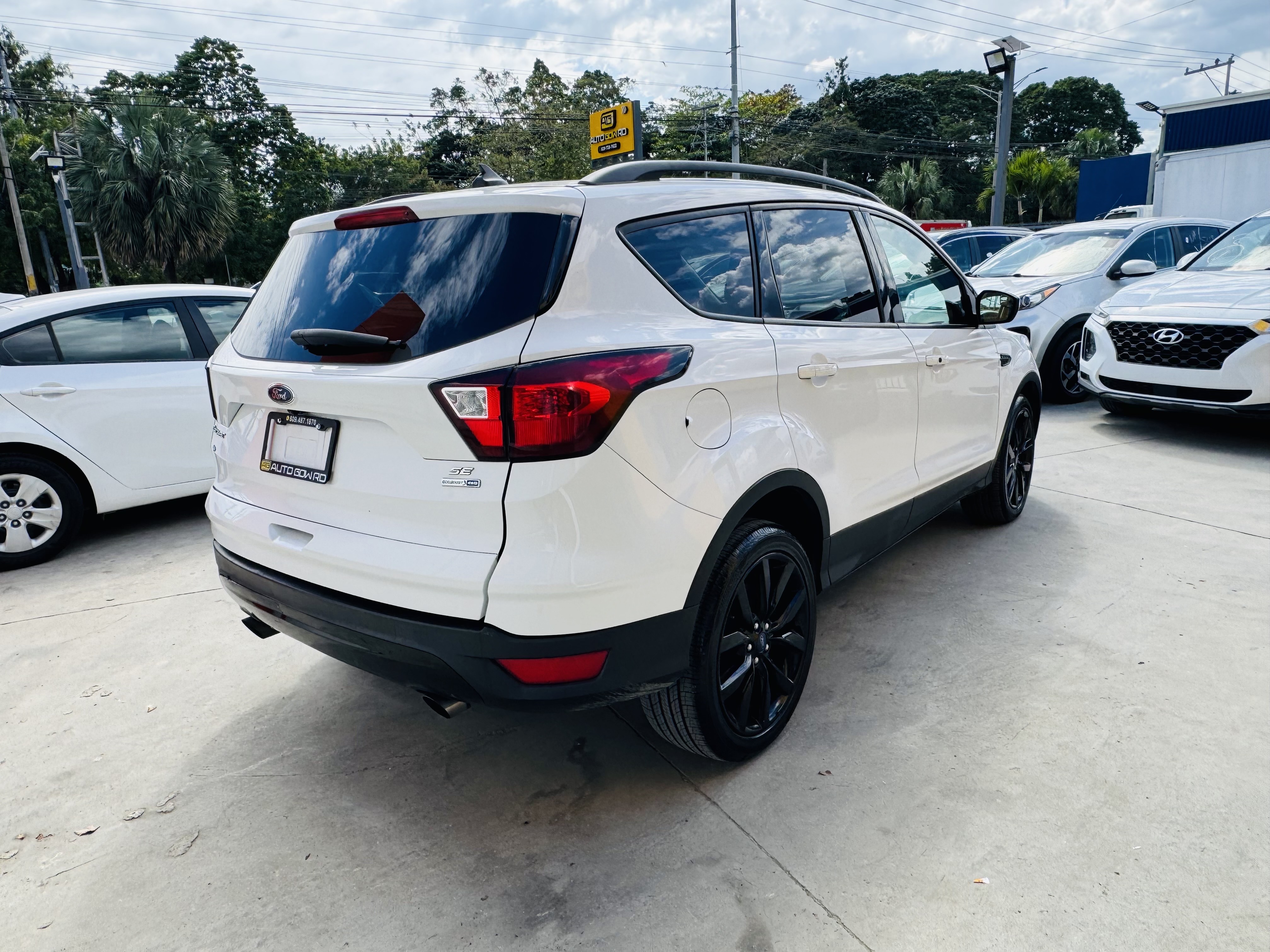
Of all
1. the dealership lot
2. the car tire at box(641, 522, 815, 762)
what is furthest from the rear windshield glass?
the dealership lot

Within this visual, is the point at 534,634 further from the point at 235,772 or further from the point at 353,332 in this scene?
the point at 235,772

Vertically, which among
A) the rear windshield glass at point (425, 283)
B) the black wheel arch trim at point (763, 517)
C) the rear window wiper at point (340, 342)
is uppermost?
the rear windshield glass at point (425, 283)

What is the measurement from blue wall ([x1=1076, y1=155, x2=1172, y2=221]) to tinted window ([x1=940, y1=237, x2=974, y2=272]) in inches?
1027

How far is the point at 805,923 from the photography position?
1984 millimetres

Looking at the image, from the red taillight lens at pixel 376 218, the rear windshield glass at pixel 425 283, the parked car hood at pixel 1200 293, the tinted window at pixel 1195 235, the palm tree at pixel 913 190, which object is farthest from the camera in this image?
the palm tree at pixel 913 190

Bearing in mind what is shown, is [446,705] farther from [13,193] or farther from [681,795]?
[13,193]

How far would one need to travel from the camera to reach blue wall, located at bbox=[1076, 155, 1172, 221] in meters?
34.4

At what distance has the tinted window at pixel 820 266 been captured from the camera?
280 centimetres

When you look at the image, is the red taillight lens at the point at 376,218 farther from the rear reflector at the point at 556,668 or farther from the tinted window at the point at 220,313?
the tinted window at the point at 220,313

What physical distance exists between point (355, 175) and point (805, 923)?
54.0 m

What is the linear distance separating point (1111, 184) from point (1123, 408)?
33944 mm

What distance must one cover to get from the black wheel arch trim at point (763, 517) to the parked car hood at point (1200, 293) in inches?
201

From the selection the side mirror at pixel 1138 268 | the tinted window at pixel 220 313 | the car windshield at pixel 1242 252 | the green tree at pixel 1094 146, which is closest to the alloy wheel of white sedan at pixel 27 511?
the tinted window at pixel 220 313

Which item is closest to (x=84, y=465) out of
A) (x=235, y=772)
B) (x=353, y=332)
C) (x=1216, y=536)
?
(x=235, y=772)
